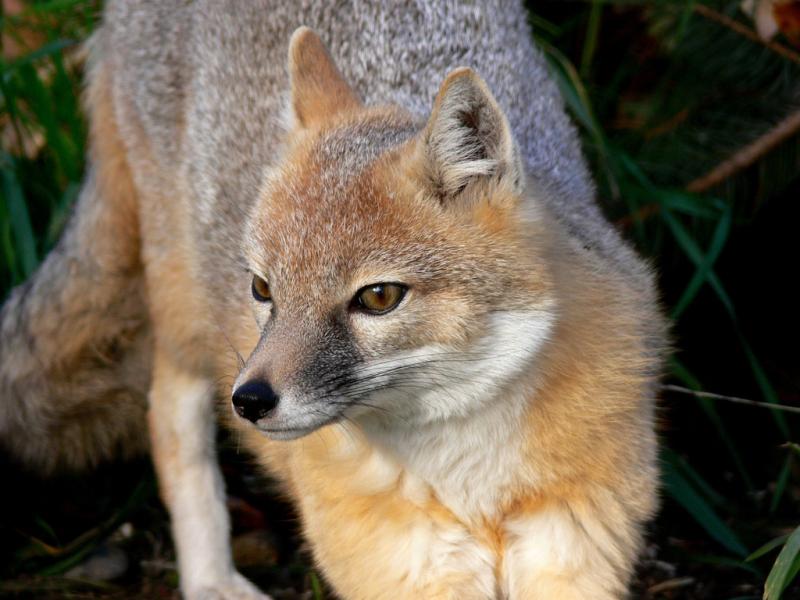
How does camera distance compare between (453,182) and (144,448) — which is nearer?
(453,182)

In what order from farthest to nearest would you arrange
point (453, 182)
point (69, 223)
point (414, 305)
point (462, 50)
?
point (69, 223)
point (462, 50)
point (453, 182)
point (414, 305)

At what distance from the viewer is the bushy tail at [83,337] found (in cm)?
368

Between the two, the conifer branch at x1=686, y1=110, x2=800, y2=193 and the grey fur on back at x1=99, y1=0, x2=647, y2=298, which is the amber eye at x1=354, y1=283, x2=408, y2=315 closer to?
the grey fur on back at x1=99, y1=0, x2=647, y2=298

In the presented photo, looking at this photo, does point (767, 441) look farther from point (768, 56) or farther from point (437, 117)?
point (437, 117)

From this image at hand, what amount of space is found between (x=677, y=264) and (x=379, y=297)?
2.13 meters

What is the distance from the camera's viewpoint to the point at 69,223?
3.83 m

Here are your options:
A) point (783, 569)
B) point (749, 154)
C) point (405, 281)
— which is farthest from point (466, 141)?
point (749, 154)

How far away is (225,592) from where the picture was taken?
342cm

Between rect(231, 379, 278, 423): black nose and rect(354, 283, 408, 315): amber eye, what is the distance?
271 mm

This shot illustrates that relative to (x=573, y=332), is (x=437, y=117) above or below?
above

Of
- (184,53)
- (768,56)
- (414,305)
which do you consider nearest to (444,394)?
(414,305)

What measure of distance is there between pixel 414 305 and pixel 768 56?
201cm

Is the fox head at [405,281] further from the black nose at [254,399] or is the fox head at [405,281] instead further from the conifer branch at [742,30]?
the conifer branch at [742,30]

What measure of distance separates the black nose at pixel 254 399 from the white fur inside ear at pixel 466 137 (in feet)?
1.98
